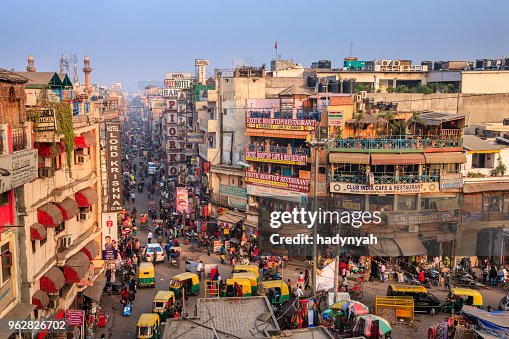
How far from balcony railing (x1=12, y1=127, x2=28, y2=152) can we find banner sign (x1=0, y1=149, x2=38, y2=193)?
0.58 m

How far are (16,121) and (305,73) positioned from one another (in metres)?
39.5

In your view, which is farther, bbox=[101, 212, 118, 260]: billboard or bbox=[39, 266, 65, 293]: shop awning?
bbox=[101, 212, 118, 260]: billboard

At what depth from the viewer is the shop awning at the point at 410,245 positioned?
1212 inches

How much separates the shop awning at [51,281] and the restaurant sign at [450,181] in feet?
68.1

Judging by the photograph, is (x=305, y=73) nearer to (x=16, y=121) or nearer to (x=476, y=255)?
(x=476, y=255)

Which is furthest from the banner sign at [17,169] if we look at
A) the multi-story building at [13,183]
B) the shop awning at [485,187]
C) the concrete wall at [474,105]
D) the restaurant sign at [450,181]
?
the concrete wall at [474,105]

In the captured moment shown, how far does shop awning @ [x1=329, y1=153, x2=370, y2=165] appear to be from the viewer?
3114cm

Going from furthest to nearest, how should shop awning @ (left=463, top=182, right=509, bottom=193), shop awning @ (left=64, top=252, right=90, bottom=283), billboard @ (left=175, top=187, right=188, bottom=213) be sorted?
billboard @ (left=175, top=187, right=188, bottom=213), shop awning @ (left=463, top=182, right=509, bottom=193), shop awning @ (left=64, top=252, right=90, bottom=283)

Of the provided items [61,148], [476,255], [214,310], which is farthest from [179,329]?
[476,255]

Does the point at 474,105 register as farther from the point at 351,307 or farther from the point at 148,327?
the point at 148,327

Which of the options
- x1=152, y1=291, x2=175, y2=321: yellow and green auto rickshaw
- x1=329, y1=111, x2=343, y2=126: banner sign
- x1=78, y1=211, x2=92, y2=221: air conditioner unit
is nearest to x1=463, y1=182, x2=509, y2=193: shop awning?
x1=329, y1=111, x2=343, y2=126: banner sign

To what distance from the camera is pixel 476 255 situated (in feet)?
106

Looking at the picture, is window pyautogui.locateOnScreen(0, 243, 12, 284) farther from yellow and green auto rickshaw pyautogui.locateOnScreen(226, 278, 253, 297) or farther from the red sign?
yellow and green auto rickshaw pyautogui.locateOnScreen(226, 278, 253, 297)

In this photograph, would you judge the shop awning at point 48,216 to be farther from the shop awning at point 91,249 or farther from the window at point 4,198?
the shop awning at point 91,249
